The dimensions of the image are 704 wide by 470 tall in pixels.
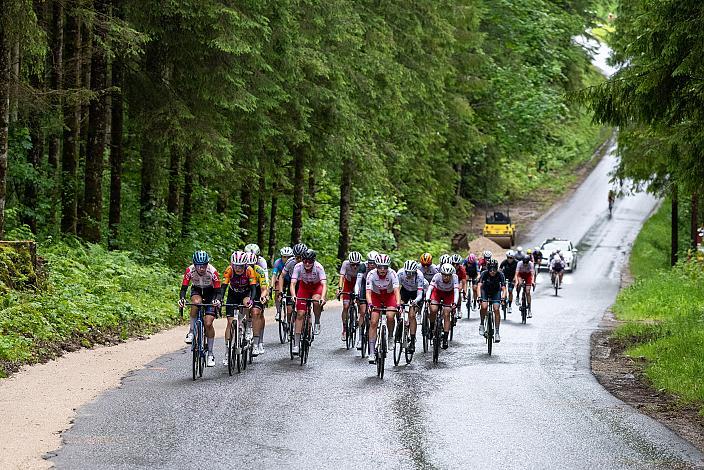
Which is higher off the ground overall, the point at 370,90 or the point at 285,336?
the point at 370,90

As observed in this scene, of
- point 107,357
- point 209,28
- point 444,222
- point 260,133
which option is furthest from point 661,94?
Result: point 444,222

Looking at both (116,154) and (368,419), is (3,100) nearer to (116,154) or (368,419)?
(116,154)

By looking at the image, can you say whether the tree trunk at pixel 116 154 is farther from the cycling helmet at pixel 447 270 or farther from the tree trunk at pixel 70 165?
the cycling helmet at pixel 447 270

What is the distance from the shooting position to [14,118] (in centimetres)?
2177

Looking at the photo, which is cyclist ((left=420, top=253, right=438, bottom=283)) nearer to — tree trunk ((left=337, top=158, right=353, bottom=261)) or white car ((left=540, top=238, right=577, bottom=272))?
tree trunk ((left=337, top=158, right=353, bottom=261))

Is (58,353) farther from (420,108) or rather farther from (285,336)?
(420,108)

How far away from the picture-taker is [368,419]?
12.1 meters

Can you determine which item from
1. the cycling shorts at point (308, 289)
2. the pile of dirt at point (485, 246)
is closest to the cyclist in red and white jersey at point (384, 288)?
the cycling shorts at point (308, 289)

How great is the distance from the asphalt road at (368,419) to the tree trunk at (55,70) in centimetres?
756

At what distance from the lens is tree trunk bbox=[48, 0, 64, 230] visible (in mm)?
23016

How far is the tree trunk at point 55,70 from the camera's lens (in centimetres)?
2302

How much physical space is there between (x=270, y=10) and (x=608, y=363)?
11.7m

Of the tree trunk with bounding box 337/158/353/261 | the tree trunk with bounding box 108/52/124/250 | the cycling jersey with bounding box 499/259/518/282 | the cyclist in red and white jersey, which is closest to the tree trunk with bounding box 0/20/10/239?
the tree trunk with bounding box 108/52/124/250

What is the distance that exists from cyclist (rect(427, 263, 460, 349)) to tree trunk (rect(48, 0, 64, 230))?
384 inches
